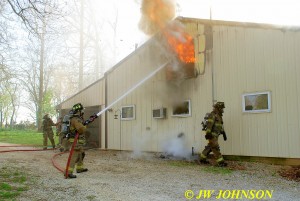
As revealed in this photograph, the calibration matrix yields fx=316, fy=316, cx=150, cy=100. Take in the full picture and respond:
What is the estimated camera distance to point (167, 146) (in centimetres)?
1277

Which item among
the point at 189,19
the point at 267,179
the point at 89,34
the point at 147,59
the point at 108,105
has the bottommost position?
the point at 267,179

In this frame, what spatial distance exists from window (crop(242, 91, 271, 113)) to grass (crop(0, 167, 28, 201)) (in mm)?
7042

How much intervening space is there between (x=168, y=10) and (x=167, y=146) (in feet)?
18.2

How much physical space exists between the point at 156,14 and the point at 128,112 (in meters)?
4.72

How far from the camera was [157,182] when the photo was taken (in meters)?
7.62

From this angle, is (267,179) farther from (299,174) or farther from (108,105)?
(108,105)

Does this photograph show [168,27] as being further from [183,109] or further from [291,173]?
[291,173]

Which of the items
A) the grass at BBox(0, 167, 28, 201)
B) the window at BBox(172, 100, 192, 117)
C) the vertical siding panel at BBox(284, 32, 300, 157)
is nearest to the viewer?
the grass at BBox(0, 167, 28, 201)

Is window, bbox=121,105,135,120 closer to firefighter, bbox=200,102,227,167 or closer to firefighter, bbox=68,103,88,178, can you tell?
firefighter, bbox=200,102,227,167

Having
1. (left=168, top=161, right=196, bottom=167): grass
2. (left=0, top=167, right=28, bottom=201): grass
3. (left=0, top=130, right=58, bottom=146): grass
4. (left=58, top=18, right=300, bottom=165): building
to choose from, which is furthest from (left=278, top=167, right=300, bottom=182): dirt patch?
(left=0, top=130, right=58, bottom=146): grass

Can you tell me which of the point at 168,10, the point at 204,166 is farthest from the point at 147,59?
the point at 204,166

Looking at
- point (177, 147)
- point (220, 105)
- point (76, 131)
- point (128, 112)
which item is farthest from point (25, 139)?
point (220, 105)

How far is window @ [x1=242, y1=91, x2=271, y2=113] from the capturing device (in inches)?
392

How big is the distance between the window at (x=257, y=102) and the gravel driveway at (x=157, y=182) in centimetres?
174
